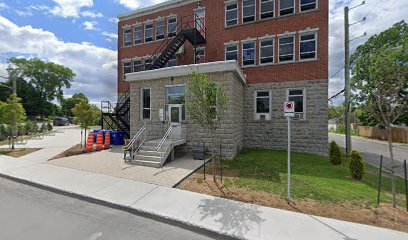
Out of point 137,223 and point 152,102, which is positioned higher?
point 152,102

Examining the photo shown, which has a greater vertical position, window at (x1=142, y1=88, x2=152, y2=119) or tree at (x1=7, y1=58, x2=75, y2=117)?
tree at (x1=7, y1=58, x2=75, y2=117)

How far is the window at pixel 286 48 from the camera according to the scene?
1380 cm

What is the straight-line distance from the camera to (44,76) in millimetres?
53281

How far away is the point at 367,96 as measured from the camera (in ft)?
18.1

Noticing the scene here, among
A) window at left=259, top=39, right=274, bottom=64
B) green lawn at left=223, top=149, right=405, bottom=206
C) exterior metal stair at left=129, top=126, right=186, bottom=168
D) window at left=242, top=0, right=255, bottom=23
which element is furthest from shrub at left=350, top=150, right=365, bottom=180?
window at left=242, top=0, right=255, bottom=23

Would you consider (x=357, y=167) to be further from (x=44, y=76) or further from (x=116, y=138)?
(x=44, y=76)

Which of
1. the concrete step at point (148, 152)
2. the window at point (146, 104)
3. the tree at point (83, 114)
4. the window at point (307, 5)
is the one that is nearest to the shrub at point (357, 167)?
the concrete step at point (148, 152)

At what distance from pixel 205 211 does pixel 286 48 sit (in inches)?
542

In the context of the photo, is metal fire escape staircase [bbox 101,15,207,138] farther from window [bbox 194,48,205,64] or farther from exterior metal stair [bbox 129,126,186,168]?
exterior metal stair [bbox 129,126,186,168]

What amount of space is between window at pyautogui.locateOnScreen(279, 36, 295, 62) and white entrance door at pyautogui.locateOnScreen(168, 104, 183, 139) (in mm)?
9019

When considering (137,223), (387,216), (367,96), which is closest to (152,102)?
(137,223)

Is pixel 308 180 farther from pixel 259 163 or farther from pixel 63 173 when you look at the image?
pixel 63 173

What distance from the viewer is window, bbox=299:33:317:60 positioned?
43.8 feet

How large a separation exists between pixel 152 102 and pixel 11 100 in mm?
11635
